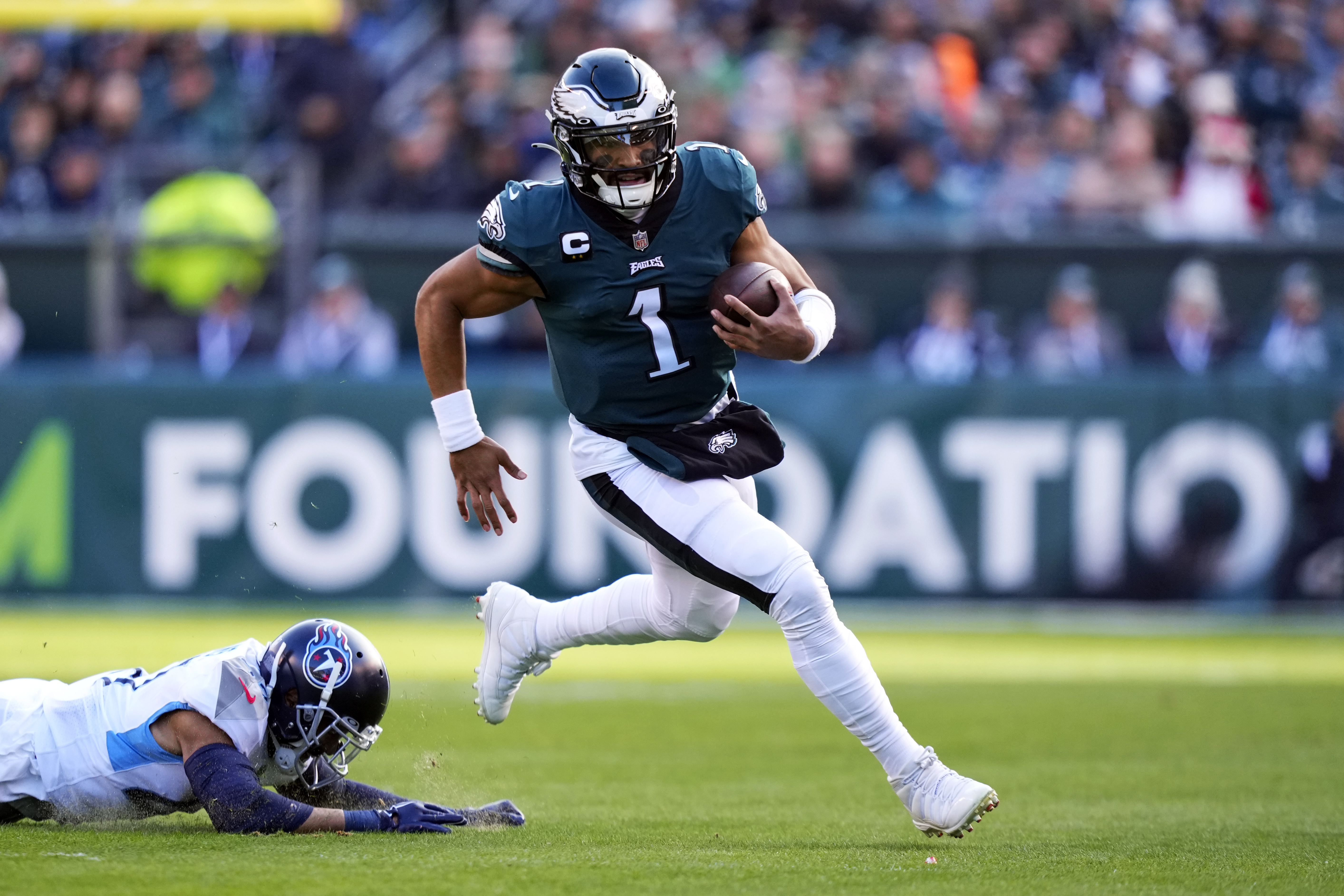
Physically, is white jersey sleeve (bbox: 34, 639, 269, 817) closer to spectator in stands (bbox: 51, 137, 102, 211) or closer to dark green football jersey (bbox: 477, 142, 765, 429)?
dark green football jersey (bbox: 477, 142, 765, 429)

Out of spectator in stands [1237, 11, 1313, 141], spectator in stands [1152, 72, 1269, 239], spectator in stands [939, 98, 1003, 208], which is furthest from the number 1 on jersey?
spectator in stands [1237, 11, 1313, 141]

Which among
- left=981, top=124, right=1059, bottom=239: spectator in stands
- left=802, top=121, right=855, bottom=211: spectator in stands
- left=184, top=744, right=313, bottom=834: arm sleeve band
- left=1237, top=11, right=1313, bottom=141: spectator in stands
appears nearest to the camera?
left=184, top=744, right=313, bottom=834: arm sleeve band

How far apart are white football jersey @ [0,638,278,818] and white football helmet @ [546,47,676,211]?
1678 millimetres

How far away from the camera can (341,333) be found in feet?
41.4

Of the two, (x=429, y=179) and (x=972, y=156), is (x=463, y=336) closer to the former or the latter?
(x=429, y=179)

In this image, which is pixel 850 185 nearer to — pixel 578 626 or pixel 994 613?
pixel 994 613

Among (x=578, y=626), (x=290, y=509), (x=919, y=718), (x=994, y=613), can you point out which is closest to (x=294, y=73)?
(x=290, y=509)

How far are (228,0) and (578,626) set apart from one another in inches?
338

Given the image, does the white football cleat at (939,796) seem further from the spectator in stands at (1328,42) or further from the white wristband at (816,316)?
the spectator in stands at (1328,42)

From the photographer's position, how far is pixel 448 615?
12.0 meters

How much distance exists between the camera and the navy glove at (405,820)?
484 centimetres

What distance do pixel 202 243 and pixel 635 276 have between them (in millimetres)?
8433

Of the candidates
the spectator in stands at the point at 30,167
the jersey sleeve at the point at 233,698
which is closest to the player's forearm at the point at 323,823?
the jersey sleeve at the point at 233,698

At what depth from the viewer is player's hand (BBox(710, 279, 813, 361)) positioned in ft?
15.9
